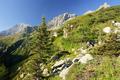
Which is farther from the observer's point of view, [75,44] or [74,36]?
[74,36]

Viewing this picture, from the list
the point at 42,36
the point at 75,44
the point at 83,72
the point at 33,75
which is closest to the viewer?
the point at 83,72

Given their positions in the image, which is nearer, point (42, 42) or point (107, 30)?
point (42, 42)

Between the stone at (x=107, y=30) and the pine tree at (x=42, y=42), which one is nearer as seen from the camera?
the pine tree at (x=42, y=42)

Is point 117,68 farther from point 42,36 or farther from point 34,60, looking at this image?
point 42,36

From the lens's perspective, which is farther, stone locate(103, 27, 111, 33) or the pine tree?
stone locate(103, 27, 111, 33)

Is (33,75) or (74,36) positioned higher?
(74,36)

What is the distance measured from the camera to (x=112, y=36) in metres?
41.3

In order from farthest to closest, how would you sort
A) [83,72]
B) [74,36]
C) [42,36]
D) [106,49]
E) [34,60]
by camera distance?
[74,36]
[42,36]
[34,60]
[106,49]
[83,72]

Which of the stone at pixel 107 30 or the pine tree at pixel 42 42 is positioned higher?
the stone at pixel 107 30

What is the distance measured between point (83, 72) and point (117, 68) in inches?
188

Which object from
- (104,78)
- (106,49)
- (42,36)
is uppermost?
(42,36)

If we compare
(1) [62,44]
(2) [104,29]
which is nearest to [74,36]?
(1) [62,44]

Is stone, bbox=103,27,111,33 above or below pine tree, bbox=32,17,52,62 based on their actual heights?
above

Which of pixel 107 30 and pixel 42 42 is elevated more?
pixel 107 30
